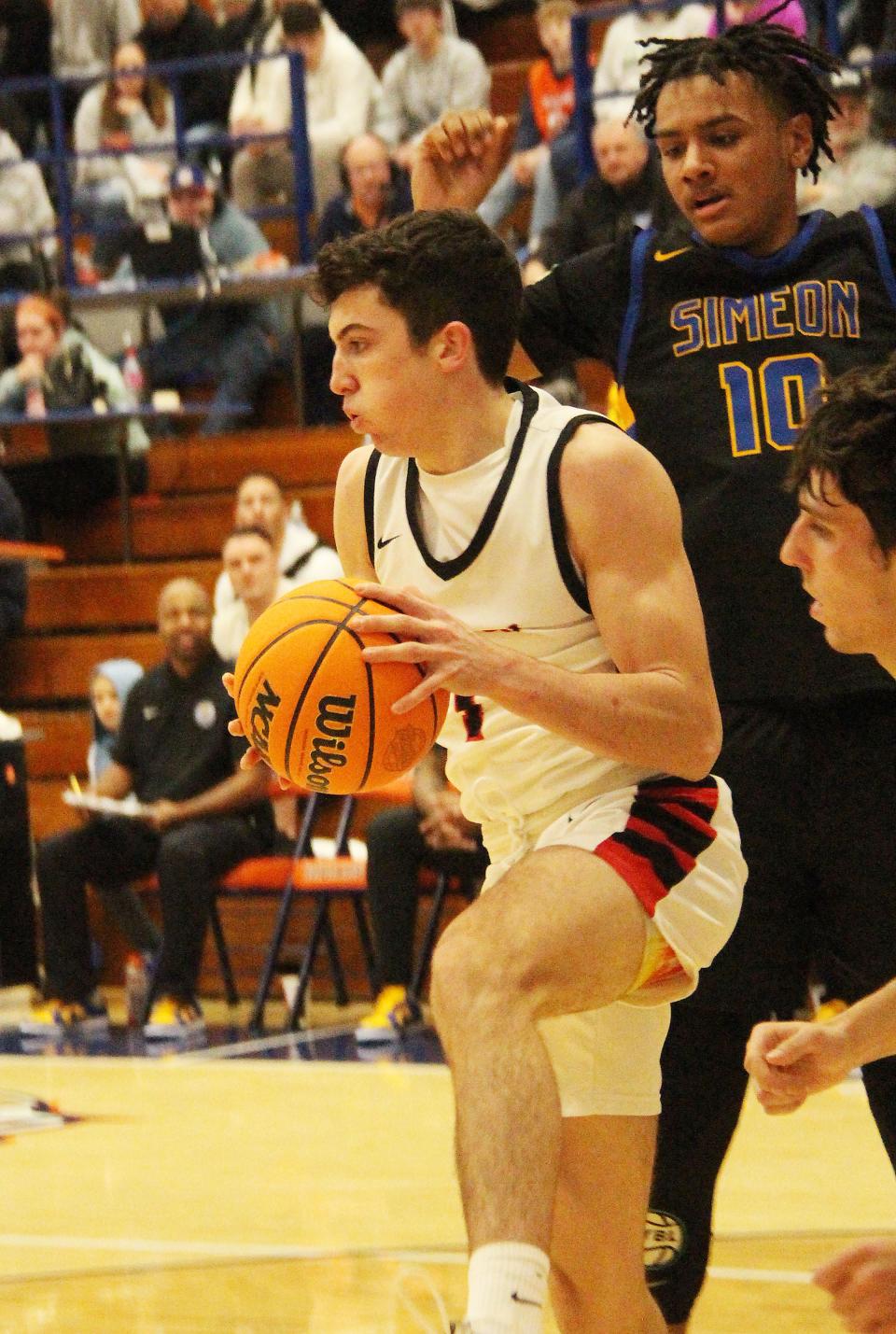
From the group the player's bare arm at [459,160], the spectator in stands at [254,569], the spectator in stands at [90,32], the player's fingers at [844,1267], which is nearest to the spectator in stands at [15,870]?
the spectator in stands at [254,569]

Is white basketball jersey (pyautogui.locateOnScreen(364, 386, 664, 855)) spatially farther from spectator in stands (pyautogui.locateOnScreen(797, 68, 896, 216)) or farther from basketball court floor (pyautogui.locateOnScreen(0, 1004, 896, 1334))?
spectator in stands (pyautogui.locateOnScreen(797, 68, 896, 216))

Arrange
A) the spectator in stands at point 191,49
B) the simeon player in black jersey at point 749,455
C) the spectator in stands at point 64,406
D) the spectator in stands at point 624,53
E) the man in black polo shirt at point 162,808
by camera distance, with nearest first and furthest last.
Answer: the simeon player in black jersey at point 749,455
the man in black polo shirt at point 162,808
the spectator in stands at point 624,53
the spectator in stands at point 64,406
the spectator in stands at point 191,49

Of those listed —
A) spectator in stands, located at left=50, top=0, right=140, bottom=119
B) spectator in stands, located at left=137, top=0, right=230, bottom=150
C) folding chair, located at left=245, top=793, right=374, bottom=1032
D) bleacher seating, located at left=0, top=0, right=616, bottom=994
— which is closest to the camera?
folding chair, located at left=245, top=793, right=374, bottom=1032

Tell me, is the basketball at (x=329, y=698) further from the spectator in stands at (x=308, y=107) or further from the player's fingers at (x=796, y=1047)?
the spectator in stands at (x=308, y=107)

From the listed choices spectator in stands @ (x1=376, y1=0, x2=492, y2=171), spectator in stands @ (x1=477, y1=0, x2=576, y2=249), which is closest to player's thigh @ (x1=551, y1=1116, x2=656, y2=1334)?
spectator in stands @ (x1=477, y1=0, x2=576, y2=249)

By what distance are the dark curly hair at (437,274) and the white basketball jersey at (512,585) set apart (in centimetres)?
15

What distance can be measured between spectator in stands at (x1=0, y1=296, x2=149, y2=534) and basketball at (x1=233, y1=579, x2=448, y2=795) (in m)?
7.93

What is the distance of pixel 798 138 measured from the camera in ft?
11.6

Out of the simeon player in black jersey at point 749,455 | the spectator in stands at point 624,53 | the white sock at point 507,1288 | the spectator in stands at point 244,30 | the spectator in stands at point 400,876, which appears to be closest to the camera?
the white sock at point 507,1288

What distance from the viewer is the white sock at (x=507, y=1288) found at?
7.95ft

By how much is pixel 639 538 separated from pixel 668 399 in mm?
660

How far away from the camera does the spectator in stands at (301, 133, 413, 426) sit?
34.6ft

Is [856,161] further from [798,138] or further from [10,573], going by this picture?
[798,138]

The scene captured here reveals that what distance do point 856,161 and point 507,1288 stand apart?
7271 millimetres
